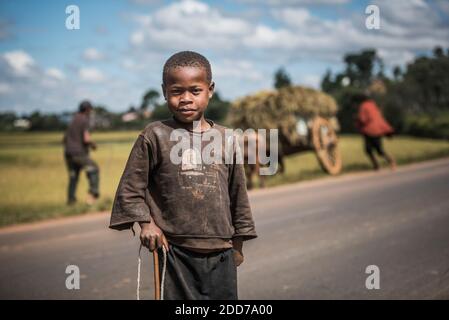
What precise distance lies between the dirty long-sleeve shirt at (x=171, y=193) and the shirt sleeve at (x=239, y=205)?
14cm

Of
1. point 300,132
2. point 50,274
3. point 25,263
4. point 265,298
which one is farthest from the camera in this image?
point 300,132

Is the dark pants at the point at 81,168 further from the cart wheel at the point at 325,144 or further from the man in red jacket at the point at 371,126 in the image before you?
the man in red jacket at the point at 371,126

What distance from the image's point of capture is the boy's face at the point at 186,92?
271 centimetres

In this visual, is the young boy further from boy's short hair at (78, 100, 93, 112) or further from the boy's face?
boy's short hair at (78, 100, 93, 112)

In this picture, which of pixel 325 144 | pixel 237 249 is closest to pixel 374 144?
pixel 325 144

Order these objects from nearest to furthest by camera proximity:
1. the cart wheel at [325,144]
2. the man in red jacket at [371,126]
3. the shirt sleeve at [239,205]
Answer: the shirt sleeve at [239,205] → the man in red jacket at [371,126] → the cart wheel at [325,144]

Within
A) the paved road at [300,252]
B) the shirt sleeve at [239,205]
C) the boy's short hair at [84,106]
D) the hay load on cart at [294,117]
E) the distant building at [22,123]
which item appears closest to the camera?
the shirt sleeve at [239,205]

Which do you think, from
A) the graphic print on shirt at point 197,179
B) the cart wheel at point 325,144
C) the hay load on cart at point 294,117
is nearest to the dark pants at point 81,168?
the hay load on cart at point 294,117

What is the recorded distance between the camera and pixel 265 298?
187 inches

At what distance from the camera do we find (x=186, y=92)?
272 cm

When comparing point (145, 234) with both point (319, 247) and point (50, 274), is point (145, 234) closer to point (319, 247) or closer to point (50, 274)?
point (50, 274)

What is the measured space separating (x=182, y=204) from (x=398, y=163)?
1615 centimetres

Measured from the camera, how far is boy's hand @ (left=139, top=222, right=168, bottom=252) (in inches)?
105
